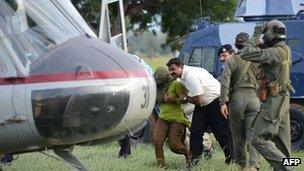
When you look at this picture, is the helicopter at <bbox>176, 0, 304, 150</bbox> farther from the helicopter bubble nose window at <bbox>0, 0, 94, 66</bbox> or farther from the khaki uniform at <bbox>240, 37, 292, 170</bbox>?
the helicopter bubble nose window at <bbox>0, 0, 94, 66</bbox>

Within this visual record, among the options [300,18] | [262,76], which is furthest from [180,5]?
[262,76]

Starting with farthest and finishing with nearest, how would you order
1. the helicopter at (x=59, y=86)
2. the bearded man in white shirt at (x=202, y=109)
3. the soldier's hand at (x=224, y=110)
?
the bearded man in white shirt at (x=202, y=109) → the soldier's hand at (x=224, y=110) → the helicopter at (x=59, y=86)

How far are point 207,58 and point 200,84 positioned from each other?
4752mm

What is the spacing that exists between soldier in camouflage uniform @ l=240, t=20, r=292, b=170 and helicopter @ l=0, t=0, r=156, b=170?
177 cm

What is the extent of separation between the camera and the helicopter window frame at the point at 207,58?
1548 cm

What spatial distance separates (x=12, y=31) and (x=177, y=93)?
154 inches

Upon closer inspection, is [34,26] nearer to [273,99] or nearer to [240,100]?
[273,99]

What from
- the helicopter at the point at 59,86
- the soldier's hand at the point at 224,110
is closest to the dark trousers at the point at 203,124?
the soldier's hand at the point at 224,110

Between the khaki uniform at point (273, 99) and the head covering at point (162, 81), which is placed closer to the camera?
the khaki uniform at point (273, 99)

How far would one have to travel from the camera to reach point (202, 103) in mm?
11016

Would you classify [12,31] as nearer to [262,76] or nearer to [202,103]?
[262,76]

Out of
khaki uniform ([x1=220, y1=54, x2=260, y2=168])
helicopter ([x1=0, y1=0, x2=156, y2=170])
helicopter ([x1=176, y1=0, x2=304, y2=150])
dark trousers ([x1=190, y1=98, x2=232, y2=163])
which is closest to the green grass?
dark trousers ([x1=190, y1=98, x2=232, y2=163])

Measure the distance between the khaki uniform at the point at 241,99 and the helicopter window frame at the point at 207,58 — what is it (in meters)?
5.07

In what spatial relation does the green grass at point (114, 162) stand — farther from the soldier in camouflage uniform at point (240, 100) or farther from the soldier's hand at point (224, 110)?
the soldier's hand at point (224, 110)
